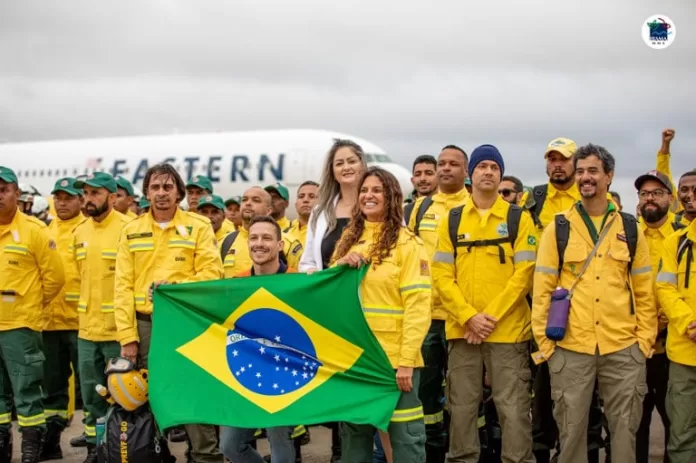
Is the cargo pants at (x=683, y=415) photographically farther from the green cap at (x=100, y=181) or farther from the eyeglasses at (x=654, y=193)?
the green cap at (x=100, y=181)

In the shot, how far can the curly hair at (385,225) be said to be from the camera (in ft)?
17.9

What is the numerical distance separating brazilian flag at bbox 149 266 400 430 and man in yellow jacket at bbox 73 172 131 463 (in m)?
1.17

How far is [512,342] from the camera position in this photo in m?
6.07

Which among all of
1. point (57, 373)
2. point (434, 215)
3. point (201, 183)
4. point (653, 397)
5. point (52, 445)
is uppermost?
point (201, 183)

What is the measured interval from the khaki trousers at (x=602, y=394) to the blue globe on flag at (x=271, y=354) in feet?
5.70

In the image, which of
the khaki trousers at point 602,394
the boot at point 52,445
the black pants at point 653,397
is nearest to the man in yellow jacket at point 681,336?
the khaki trousers at point 602,394

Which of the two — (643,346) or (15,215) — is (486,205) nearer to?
(643,346)

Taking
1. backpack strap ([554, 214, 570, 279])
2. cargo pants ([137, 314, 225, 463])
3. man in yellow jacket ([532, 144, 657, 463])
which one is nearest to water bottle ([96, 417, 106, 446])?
cargo pants ([137, 314, 225, 463])

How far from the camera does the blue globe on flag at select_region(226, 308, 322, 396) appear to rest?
18.8ft

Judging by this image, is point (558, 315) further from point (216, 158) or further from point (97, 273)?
point (216, 158)

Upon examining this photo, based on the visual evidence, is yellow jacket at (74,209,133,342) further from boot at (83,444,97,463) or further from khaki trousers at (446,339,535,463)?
khaki trousers at (446,339,535,463)

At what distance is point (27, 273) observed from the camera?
24.5ft

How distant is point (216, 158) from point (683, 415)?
21796 mm

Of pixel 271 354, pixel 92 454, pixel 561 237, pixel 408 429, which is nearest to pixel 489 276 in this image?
pixel 561 237
